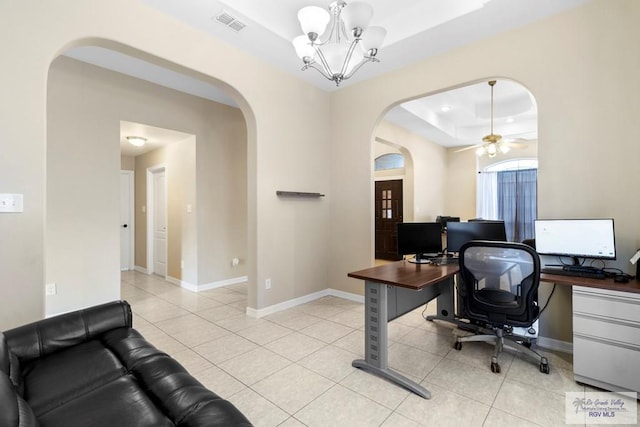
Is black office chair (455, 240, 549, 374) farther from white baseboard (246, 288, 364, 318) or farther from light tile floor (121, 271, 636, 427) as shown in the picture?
white baseboard (246, 288, 364, 318)

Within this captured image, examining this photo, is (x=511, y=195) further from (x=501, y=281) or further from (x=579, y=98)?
(x=501, y=281)

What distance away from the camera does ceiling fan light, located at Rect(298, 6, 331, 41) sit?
7.00 ft

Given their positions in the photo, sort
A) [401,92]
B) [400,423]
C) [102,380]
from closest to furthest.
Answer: [102,380] < [400,423] < [401,92]

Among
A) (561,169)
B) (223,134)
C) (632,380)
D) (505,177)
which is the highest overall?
(223,134)

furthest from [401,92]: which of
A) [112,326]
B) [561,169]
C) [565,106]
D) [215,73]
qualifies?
[112,326]

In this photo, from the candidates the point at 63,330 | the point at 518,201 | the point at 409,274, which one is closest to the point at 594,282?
the point at 409,274

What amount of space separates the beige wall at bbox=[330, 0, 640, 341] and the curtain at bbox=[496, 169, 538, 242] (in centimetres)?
504

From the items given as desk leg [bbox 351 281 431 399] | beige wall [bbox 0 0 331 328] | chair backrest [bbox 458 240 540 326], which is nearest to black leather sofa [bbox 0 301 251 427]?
beige wall [bbox 0 0 331 328]

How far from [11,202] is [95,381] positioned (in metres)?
1.41

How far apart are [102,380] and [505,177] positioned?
325 inches

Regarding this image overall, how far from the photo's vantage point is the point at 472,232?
3.01 meters

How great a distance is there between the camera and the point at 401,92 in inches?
145

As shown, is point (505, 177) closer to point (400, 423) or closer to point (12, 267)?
point (400, 423)

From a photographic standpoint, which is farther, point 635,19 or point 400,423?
point 635,19
